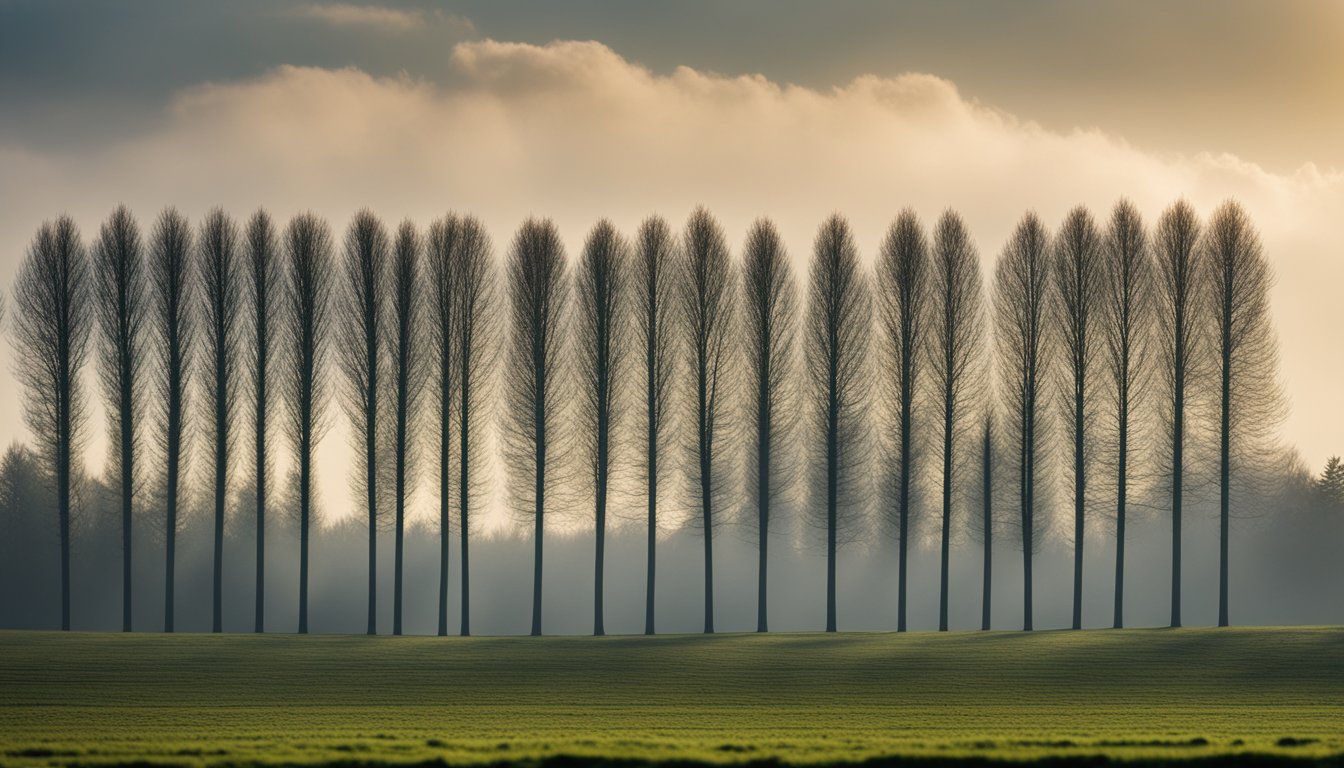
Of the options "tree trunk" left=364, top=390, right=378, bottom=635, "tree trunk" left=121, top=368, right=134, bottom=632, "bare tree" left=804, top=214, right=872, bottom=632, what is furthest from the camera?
"bare tree" left=804, top=214, right=872, bottom=632

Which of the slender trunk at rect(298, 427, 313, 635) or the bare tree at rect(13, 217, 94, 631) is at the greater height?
the bare tree at rect(13, 217, 94, 631)

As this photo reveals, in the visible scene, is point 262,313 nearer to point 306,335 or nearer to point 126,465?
point 306,335

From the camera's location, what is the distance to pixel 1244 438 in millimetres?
51719

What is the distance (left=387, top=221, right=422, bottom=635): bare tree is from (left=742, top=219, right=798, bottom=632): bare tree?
45.9ft

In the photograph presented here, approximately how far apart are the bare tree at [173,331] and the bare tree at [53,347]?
3.23 metres

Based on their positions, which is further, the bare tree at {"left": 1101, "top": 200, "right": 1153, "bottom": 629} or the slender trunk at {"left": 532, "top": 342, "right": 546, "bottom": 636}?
the bare tree at {"left": 1101, "top": 200, "right": 1153, "bottom": 629}

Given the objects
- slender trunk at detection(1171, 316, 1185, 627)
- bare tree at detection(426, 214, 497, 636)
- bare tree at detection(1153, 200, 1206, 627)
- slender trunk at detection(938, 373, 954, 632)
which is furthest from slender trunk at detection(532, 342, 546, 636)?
bare tree at detection(1153, 200, 1206, 627)

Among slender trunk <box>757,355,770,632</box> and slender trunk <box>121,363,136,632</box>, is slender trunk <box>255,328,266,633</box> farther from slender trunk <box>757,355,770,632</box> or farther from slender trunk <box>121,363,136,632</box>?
slender trunk <box>757,355,770,632</box>

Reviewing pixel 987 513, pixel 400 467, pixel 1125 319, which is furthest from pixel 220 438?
pixel 1125 319

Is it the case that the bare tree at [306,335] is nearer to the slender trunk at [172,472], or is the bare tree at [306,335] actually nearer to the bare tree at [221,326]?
the bare tree at [221,326]

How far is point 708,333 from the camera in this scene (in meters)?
53.3

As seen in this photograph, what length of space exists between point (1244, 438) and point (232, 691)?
3975cm

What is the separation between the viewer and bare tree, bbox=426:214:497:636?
171ft

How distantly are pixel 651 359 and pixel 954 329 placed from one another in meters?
12.9
